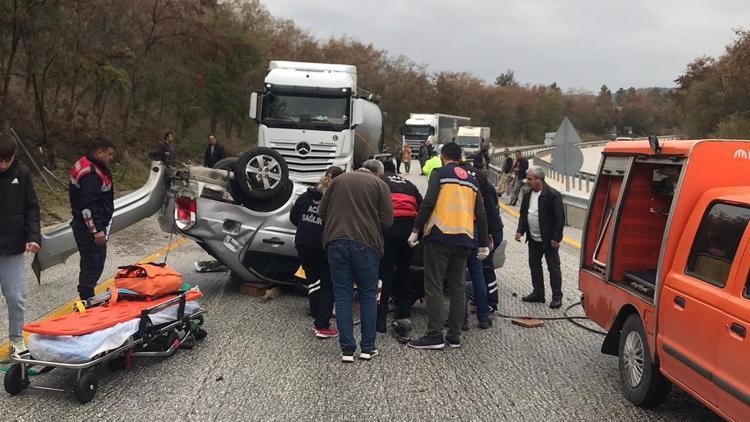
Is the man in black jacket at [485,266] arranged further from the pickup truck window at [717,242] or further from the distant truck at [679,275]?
the pickup truck window at [717,242]

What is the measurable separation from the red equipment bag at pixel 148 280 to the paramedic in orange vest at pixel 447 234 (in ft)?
7.15

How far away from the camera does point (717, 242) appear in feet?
13.7

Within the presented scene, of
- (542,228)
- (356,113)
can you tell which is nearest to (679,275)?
(542,228)

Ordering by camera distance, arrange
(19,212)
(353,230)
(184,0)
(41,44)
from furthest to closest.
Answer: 1. (184,0)
2. (41,44)
3. (353,230)
4. (19,212)

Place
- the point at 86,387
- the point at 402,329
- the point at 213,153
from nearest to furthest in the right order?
the point at 86,387 < the point at 402,329 < the point at 213,153

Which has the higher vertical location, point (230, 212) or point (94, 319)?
point (230, 212)

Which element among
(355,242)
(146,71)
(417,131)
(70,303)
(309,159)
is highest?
(146,71)

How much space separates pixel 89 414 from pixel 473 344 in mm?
3488

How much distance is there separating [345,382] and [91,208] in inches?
114

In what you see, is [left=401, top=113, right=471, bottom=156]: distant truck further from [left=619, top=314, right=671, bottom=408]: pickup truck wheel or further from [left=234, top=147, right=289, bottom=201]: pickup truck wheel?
[left=619, top=314, right=671, bottom=408]: pickup truck wheel

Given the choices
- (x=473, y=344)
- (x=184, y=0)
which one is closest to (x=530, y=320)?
(x=473, y=344)

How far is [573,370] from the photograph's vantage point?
5637 millimetres

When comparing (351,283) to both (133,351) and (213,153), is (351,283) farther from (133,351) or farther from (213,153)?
(213,153)

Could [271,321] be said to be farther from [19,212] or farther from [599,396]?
[599,396]
